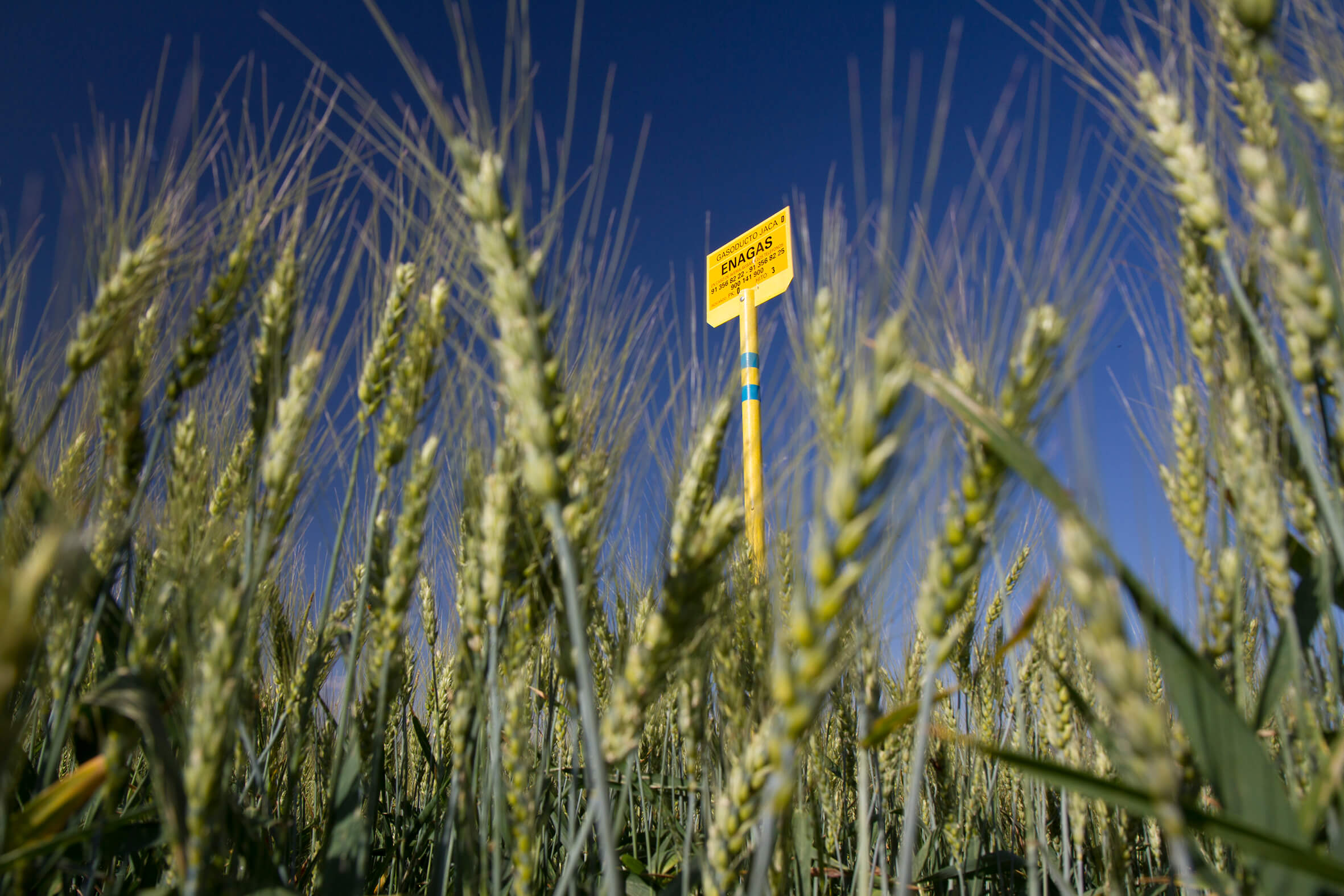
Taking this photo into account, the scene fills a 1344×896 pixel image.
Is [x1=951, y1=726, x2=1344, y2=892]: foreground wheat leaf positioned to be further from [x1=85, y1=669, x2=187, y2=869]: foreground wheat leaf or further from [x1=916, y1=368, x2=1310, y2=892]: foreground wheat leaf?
[x1=85, y1=669, x2=187, y2=869]: foreground wheat leaf

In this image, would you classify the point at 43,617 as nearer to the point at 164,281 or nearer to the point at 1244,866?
the point at 164,281

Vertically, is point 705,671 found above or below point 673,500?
below

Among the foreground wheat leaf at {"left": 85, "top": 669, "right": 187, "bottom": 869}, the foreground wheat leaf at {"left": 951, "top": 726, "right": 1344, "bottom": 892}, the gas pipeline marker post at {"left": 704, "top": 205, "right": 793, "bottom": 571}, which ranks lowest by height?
the foreground wheat leaf at {"left": 951, "top": 726, "right": 1344, "bottom": 892}

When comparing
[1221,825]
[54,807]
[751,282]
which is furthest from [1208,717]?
[751,282]

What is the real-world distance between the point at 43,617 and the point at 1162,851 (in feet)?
9.46

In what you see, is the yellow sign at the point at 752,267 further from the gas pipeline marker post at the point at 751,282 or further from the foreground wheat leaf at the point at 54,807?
the foreground wheat leaf at the point at 54,807

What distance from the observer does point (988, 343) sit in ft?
3.55

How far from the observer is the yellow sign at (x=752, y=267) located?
3873mm

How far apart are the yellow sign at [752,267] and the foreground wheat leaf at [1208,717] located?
2954 millimetres

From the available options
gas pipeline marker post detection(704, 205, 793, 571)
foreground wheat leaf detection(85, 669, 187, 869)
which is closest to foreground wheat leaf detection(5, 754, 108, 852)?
foreground wheat leaf detection(85, 669, 187, 869)

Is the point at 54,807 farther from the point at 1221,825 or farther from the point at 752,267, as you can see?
the point at 752,267

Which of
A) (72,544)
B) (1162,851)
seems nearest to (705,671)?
(72,544)

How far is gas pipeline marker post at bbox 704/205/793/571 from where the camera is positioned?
3881mm

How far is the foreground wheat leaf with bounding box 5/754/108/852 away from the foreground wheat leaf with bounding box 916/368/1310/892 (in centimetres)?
110
